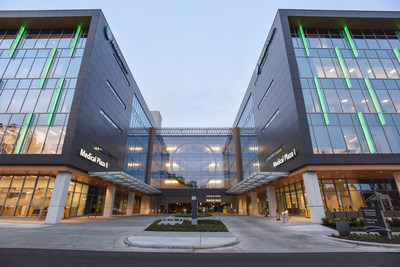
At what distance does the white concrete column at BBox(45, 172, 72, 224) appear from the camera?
2031 cm

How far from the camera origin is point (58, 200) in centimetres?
2081

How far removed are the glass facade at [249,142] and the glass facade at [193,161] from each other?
19.6 ft

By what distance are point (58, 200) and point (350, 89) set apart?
38.0 meters

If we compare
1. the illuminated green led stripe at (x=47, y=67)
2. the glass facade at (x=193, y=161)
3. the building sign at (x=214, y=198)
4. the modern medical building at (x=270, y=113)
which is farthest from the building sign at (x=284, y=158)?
the illuminated green led stripe at (x=47, y=67)

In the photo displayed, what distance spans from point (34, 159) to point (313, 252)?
2677 cm

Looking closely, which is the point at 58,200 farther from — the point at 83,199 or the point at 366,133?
the point at 366,133

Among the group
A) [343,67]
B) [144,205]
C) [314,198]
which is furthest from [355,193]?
[144,205]

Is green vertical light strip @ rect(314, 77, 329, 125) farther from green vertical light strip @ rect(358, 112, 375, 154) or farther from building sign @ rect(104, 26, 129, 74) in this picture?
building sign @ rect(104, 26, 129, 74)

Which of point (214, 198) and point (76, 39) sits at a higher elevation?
point (76, 39)

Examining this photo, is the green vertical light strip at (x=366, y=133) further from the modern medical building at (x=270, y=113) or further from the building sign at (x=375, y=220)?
the building sign at (x=375, y=220)

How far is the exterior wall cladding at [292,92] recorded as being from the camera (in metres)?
22.5

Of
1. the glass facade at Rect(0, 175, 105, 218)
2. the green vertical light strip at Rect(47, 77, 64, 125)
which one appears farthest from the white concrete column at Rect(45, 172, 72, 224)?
the green vertical light strip at Rect(47, 77, 64, 125)

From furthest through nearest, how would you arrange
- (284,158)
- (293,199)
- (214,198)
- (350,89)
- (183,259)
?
(214,198) < (293,199) < (284,158) < (350,89) < (183,259)

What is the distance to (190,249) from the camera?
386 inches
